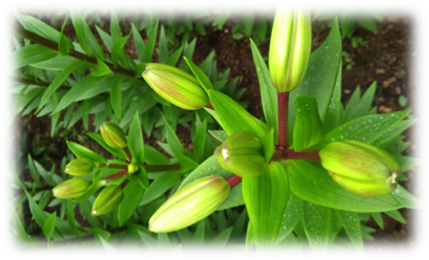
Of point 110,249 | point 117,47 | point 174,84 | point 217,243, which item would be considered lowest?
point 217,243

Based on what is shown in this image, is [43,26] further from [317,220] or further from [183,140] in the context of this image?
[183,140]

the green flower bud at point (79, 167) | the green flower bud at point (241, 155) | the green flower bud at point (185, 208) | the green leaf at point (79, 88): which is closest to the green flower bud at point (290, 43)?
the green flower bud at point (241, 155)

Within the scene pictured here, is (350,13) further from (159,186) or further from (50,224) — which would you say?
(50,224)

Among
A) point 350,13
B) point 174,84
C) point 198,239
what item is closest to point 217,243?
point 198,239

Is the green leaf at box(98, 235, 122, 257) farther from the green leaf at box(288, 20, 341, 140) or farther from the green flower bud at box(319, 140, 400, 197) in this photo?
the green flower bud at box(319, 140, 400, 197)

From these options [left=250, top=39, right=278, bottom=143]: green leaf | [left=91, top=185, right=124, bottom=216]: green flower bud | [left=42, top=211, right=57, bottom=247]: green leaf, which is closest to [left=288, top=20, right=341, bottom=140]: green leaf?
[left=250, top=39, right=278, bottom=143]: green leaf

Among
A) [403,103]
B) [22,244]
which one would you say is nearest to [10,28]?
[22,244]

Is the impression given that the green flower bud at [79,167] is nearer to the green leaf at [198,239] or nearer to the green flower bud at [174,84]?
the green flower bud at [174,84]
